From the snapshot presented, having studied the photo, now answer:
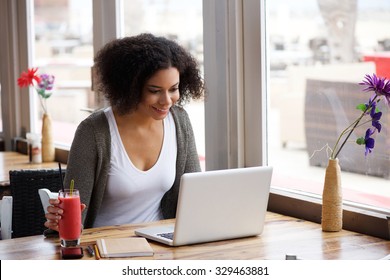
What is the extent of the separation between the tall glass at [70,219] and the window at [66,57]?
189cm

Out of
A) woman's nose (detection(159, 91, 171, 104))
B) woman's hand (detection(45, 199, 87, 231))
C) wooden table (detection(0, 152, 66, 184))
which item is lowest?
wooden table (detection(0, 152, 66, 184))

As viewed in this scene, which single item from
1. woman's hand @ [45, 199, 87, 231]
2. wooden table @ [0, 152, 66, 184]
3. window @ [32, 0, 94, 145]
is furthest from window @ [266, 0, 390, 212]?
wooden table @ [0, 152, 66, 184]

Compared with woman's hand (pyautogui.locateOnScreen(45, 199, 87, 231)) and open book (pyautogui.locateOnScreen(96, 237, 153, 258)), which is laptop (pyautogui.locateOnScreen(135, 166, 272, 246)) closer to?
open book (pyautogui.locateOnScreen(96, 237, 153, 258))

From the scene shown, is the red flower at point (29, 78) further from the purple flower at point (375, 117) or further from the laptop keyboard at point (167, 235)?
the purple flower at point (375, 117)

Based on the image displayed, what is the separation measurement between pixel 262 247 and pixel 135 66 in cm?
83

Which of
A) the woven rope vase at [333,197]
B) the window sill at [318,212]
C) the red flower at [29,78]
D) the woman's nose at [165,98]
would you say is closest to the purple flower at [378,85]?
the woven rope vase at [333,197]

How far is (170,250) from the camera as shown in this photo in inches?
94.3

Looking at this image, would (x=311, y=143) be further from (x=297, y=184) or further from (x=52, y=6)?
(x=52, y=6)

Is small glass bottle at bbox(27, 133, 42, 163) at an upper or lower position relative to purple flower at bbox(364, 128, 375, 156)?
lower

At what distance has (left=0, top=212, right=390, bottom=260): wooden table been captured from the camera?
2.35 m

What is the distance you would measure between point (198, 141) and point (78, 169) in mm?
899

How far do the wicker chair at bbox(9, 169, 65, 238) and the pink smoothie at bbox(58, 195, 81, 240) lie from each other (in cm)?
94

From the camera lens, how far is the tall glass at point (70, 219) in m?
2.36
